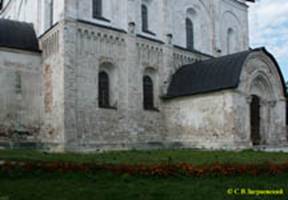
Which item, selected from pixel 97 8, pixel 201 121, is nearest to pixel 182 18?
pixel 97 8

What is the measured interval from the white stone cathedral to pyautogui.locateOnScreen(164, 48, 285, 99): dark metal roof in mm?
73

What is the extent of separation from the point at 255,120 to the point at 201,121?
3.90 meters

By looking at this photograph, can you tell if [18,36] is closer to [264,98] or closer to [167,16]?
[167,16]

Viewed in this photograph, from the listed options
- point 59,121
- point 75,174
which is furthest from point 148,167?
point 59,121

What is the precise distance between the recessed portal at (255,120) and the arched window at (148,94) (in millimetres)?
5950

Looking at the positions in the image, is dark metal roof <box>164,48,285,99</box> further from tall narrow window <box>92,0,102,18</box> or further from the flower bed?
the flower bed

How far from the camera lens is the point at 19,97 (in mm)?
23641

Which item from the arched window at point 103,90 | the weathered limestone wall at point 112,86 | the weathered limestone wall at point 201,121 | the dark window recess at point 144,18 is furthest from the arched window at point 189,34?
the arched window at point 103,90

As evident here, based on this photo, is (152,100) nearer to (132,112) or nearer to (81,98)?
(132,112)

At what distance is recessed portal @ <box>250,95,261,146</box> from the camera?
2644 centimetres

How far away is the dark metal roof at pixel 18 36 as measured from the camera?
24.2m

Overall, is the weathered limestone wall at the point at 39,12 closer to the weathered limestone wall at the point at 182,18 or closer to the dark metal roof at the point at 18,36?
the dark metal roof at the point at 18,36

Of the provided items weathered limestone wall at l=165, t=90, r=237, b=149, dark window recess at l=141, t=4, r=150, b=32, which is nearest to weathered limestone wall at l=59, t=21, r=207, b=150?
weathered limestone wall at l=165, t=90, r=237, b=149

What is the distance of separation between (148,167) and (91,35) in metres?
12.7
